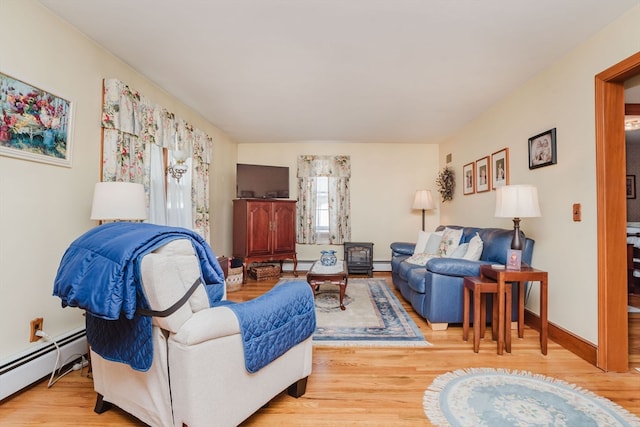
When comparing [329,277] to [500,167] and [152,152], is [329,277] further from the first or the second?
[500,167]

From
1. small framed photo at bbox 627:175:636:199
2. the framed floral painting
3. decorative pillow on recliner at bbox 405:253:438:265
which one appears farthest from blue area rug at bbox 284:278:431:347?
small framed photo at bbox 627:175:636:199

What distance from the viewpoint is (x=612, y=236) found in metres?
2.10

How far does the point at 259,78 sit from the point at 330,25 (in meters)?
1.08

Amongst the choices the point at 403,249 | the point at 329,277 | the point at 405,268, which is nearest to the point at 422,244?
the point at 403,249

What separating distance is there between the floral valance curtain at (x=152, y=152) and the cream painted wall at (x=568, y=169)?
12.2 ft

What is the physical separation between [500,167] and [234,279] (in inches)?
148

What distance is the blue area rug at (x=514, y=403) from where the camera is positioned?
5.13 feet

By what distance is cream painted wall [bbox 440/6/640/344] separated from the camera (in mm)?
2195

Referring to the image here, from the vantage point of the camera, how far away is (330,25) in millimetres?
2117

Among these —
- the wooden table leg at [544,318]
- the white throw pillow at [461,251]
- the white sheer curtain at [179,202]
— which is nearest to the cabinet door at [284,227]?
the white sheer curtain at [179,202]

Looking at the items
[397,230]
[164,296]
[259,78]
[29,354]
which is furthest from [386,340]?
[397,230]

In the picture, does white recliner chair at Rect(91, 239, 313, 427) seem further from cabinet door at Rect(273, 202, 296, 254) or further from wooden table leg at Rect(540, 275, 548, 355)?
cabinet door at Rect(273, 202, 296, 254)

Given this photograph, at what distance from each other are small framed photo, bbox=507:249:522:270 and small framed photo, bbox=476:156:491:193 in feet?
5.27

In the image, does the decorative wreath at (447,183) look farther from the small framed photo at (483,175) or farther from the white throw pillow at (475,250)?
the white throw pillow at (475,250)
